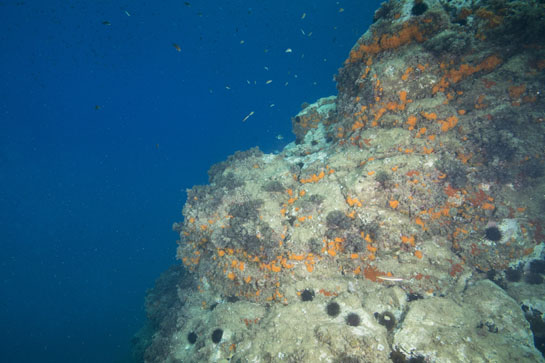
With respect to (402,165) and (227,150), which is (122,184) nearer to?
(227,150)

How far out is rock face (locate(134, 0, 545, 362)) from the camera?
6.56m

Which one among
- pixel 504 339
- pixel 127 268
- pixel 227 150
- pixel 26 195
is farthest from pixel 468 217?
pixel 26 195

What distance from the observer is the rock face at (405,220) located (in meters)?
6.56

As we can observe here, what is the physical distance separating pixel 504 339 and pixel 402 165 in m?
5.21

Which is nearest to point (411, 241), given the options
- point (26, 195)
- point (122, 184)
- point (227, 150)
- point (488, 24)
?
point (488, 24)

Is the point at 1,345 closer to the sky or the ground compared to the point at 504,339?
closer to the sky

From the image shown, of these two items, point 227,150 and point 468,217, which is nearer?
point 468,217

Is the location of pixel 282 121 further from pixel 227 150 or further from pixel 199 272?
pixel 199 272

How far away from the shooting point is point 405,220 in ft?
25.4

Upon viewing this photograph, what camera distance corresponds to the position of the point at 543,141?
8031mm

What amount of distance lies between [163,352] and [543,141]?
15.9m

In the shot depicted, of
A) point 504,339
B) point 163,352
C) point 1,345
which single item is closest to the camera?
point 504,339

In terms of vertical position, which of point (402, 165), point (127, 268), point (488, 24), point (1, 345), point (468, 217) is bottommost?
point (468, 217)

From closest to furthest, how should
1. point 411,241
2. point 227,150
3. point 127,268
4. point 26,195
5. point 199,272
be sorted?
point 411,241 < point 199,272 < point 127,268 < point 26,195 < point 227,150
